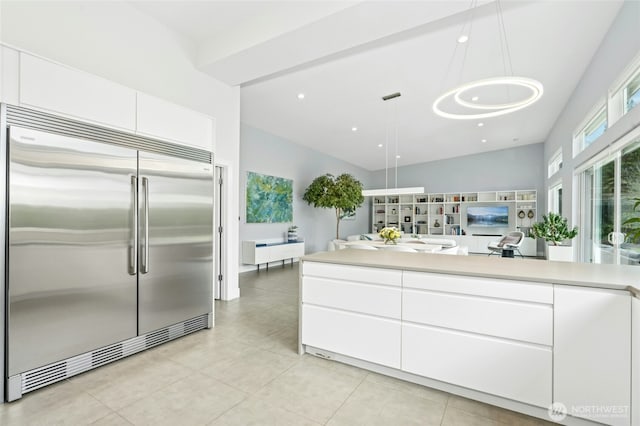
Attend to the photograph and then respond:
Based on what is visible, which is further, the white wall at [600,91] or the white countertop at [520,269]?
the white wall at [600,91]

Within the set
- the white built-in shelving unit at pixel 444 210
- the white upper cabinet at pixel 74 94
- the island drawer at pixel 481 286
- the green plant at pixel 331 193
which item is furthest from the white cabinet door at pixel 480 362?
the white built-in shelving unit at pixel 444 210

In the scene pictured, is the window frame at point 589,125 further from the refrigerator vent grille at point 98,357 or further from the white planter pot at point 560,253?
the refrigerator vent grille at point 98,357

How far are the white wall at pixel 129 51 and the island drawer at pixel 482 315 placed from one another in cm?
309

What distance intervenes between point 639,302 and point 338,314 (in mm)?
1790

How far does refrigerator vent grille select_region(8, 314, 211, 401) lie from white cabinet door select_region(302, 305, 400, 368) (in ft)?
4.32

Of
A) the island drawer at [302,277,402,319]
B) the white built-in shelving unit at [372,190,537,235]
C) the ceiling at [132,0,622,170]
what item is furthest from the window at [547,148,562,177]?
the island drawer at [302,277,402,319]

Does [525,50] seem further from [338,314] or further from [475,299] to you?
[338,314]

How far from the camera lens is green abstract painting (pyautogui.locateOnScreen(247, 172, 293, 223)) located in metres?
6.52

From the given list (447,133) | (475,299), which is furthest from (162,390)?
(447,133)

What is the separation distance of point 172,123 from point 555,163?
9.29m

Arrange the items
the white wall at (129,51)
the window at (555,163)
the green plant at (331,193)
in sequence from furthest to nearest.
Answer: the green plant at (331,193)
the window at (555,163)
the white wall at (129,51)

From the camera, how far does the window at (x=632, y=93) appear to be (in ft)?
10.4

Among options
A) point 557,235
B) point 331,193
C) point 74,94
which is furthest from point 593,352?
point 331,193

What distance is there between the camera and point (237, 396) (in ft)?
6.72
